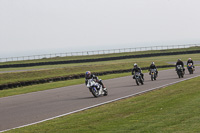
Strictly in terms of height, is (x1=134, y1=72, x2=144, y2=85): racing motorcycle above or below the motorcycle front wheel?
above

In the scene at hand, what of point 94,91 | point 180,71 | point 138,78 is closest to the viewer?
point 94,91

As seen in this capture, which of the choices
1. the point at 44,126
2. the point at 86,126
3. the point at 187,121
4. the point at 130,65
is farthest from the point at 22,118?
the point at 130,65

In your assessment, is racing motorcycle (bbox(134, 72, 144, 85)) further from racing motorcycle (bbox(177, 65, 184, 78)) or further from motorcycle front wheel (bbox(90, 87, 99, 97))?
motorcycle front wheel (bbox(90, 87, 99, 97))

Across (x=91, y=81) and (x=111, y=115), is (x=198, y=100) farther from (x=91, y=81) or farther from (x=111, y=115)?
(x=91, y=81)

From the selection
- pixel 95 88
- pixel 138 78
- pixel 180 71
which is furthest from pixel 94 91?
pixel 180 71

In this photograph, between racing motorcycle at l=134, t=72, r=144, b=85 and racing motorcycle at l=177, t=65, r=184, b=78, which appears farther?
racing motorcycle at l=177, t=65, r=184, b=78

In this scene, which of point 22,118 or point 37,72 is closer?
point 22,118

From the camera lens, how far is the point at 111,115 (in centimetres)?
1289

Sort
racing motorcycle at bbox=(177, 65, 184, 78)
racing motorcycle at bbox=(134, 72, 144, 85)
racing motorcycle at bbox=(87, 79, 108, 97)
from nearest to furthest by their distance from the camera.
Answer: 1. racing motorcycle at bbox=(87, 79, 108, 97)
2. racing motorcycle at bbox=(134, 72, 144, 85)
3. racing motorcycle at bbox=(177, 65, 184, 78)

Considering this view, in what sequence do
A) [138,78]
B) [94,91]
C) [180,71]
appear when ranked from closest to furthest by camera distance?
[94,91], [138,78], [180,71]

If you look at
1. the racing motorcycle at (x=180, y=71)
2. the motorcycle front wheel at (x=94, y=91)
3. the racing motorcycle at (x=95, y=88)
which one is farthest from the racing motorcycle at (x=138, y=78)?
the motorcycle front wheel at (x=94, y=91)

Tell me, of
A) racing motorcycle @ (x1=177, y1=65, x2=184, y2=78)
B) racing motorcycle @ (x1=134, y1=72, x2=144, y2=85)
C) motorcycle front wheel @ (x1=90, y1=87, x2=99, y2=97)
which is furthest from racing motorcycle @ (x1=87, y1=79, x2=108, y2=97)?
racing motorcycle @ (x1=177, y1=65, x2=184, y2=78)

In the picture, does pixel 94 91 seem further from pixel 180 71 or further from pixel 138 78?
pixel 180 71

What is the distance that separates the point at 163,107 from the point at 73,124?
121 inches
